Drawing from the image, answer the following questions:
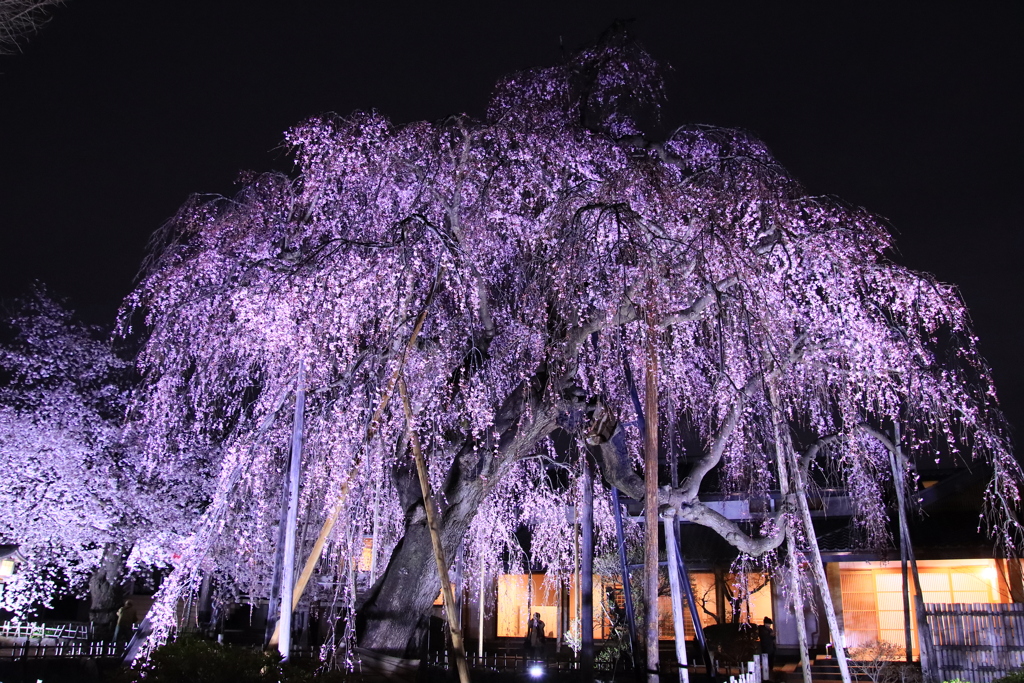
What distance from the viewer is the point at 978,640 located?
12.8 meters

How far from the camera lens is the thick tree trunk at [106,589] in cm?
2517

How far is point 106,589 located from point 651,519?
24.6 m

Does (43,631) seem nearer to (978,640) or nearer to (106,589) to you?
(106,589)

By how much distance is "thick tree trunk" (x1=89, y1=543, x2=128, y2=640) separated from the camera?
82.6 ft

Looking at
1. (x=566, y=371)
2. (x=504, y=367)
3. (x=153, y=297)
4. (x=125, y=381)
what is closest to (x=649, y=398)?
(x=566, y=371)

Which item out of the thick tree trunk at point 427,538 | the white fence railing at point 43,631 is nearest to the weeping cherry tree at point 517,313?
the thick tree trunk at point 427,538

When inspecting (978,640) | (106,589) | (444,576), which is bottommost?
(978,640)

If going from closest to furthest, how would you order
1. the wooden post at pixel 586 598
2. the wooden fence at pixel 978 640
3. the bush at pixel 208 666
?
the bush at pixel 208 666
the wooden post at pixel 586 598
the wooden fence at pixel 978 640

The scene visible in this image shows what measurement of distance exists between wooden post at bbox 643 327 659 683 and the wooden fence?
7.70m

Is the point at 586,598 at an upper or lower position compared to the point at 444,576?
lower

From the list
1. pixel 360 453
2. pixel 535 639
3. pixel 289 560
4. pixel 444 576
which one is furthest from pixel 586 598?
pixel 535 639

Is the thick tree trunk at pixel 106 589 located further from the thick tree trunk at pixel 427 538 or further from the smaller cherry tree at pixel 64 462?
the thick tree trunk at pixel 427 538

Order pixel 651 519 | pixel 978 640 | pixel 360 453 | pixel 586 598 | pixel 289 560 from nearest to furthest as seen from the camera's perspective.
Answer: pixel 651 519, pixel 289 560, pixel 360 453, pixel 586 598, pixel 978 640

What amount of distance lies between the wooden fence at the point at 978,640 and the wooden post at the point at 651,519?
7.70 metres
